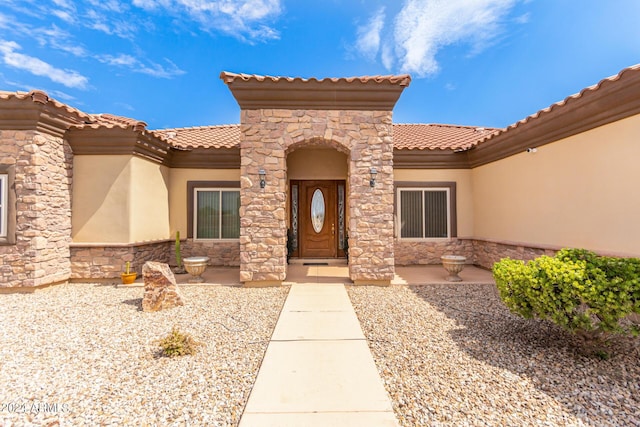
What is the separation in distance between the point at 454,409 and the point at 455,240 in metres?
7.74

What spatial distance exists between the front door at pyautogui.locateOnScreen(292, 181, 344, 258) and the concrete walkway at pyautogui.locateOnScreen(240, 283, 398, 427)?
5.30 m

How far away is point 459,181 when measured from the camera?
9703 millimetres

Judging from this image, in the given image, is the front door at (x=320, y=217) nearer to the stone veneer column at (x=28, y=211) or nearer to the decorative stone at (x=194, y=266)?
the decorative stone at (x=194, y=266)

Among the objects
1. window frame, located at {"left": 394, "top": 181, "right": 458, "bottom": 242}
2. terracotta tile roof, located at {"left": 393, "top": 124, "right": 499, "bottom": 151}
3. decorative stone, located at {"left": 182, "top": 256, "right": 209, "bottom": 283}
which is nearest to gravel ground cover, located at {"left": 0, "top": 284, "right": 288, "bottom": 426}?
decorative stone, located at {"left": 182, "top": 256, "right": 209, "bottom": 283}

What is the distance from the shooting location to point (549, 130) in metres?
6.52

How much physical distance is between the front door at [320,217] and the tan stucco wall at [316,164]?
0.30 metres

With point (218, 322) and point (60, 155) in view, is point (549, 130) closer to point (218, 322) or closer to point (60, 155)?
point (218, 322)

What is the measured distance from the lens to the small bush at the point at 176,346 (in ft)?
12.3

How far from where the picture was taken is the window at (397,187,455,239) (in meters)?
9.66

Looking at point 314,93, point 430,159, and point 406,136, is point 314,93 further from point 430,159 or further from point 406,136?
point 406,136

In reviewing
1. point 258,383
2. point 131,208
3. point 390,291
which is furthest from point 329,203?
point 258,383

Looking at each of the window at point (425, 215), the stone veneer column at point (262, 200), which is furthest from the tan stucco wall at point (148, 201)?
the window at point (425, 215)

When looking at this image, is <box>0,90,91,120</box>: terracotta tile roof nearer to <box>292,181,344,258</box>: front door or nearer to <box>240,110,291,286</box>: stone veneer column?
<box>240,110,291,286</box>: stone veneer column

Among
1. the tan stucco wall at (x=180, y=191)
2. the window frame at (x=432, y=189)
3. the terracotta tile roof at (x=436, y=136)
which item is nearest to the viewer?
the tan stucco wall at (x=180, y=191)
